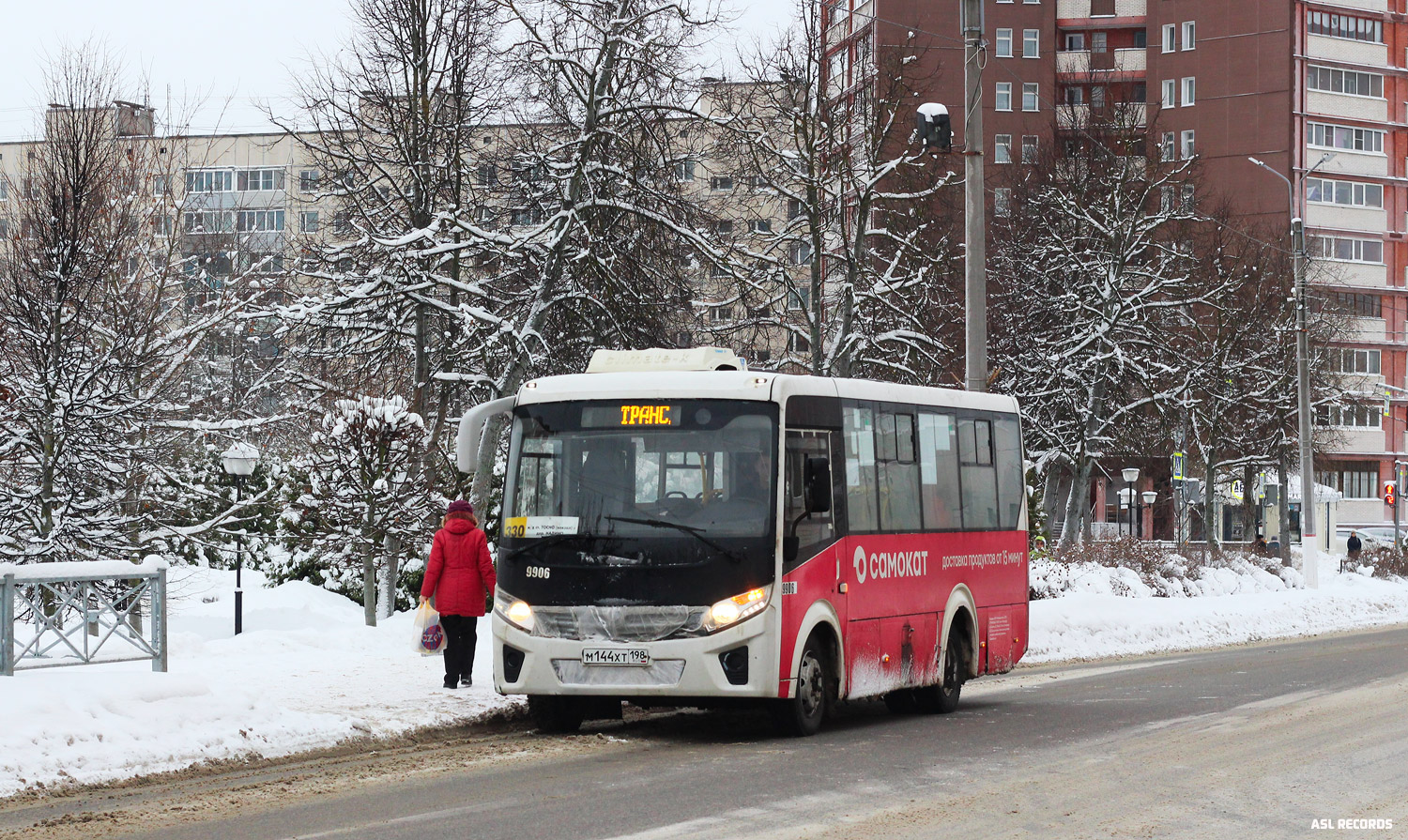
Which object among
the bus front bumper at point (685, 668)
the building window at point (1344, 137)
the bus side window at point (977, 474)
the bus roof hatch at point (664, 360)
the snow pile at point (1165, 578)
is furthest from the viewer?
the building window at point (1344, 137)

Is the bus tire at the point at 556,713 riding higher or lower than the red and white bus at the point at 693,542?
lower

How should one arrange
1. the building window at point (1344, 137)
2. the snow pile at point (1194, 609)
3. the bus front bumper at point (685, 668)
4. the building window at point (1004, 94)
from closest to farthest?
the bus front bumper at point (685, 668) → the snow pile at point (1194, 609) → the building window at point (1004, 94) → the building window at point (1344, 137)

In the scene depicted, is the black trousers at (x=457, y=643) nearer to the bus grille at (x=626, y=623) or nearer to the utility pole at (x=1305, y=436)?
the bus grille at (x=626, y=623)

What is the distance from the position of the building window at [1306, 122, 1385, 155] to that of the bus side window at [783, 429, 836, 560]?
84107 mm

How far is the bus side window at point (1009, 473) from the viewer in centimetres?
1769

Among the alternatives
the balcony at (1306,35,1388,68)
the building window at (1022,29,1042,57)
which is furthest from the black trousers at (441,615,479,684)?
the balcony at (1306,35,1388,68)

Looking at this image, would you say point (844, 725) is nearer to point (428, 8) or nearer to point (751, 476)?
point (751, 476)

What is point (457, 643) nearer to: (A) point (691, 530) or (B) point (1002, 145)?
(A) point (691, 530)

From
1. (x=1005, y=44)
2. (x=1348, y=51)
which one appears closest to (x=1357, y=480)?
(x=1348, y=51)

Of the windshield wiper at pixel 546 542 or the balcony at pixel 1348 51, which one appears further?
the balcony at pixel 1348 51

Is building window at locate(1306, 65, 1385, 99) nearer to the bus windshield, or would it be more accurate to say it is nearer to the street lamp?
the street lamp

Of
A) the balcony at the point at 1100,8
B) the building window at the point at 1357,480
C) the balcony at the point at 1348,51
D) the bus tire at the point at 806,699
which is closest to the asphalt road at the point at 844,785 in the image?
the bus tire at the point at 806,699

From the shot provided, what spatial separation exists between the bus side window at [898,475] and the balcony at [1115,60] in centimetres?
7700

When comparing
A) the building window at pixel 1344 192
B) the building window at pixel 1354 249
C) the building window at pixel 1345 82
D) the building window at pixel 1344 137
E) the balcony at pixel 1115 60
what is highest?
the balcony at pixel 1115 60
